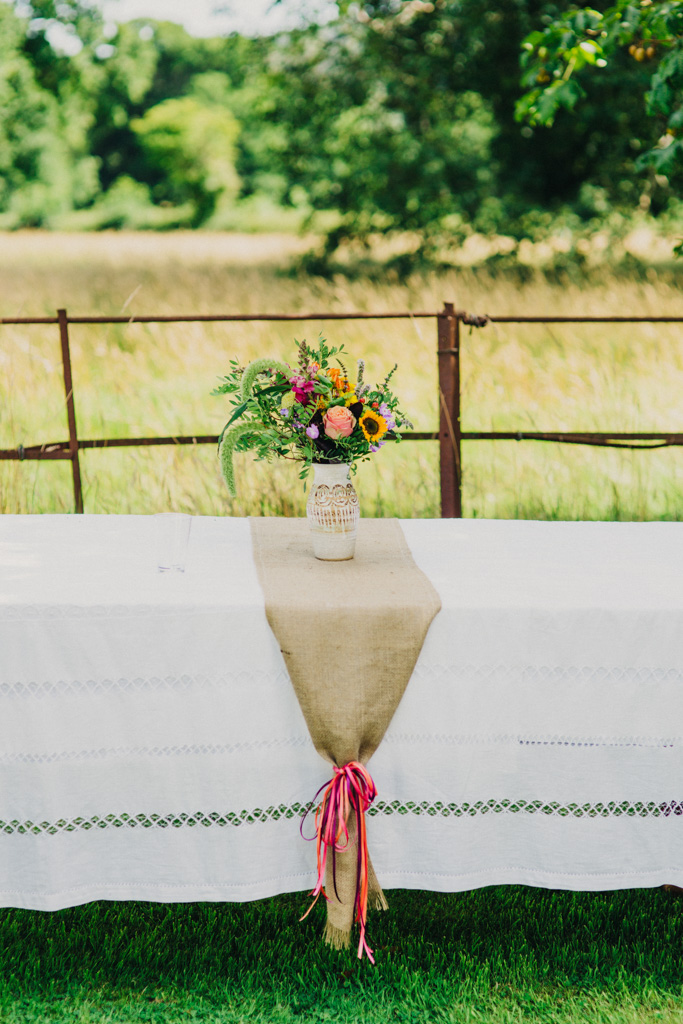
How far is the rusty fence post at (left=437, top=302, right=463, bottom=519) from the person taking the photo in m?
4.21

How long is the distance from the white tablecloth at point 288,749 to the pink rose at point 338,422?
426 mm

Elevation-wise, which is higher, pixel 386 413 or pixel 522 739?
pixel 386 413

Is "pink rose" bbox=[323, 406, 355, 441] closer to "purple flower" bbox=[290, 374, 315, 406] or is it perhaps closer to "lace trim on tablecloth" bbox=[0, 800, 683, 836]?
"purple flower" bbox=[290, 374, 315, 406]

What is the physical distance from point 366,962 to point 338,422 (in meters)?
1.24

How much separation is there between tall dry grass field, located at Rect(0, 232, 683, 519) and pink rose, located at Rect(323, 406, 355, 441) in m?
2.25

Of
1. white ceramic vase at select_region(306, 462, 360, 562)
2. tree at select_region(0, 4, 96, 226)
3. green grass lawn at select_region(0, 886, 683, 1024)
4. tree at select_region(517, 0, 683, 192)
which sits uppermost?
Answer: tree at select_region(0, 4, 96, 226)

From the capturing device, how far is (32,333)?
8359mm

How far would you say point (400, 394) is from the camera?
7129 mm

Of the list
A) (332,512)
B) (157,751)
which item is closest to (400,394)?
(332,512)

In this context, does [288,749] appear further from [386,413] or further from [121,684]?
[386,413]

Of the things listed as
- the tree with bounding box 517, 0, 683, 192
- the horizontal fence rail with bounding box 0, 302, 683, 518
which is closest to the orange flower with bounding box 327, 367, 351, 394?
the horizontal fence rail with bounding box 0, 302, 683, 518

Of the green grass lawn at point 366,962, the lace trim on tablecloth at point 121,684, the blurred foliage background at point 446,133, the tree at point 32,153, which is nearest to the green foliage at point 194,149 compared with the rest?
the tree at point 32,153

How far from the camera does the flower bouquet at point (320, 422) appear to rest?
2295 mm

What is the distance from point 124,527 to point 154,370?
16.1ft
